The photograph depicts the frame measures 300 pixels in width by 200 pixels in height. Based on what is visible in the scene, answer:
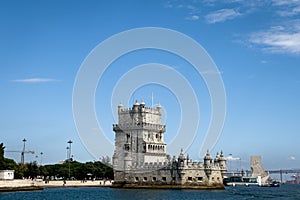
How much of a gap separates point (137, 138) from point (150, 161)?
18.5 ft

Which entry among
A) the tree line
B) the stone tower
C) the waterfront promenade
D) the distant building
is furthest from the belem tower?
the tree line

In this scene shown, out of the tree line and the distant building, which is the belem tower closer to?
the distant building

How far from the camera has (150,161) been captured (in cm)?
10350

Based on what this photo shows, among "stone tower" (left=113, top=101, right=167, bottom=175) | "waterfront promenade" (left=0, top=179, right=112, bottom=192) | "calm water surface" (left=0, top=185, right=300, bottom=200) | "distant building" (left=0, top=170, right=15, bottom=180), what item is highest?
"stone tower" (left=113, top=101, right=167, bottom=175)

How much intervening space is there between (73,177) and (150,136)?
33.2 meters

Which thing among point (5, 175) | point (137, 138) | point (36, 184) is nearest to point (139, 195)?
point (5, 175)

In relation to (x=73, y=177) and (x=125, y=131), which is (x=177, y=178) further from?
(x=73, y=177)

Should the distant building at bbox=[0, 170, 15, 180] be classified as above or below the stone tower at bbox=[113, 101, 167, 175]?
below

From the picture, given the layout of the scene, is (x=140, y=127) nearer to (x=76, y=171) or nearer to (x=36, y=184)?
(x=36, y=184)

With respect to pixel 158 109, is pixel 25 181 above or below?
below

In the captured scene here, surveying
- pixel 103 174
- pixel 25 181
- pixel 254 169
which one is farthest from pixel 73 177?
pixel 254 169

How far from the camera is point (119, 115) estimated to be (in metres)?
109

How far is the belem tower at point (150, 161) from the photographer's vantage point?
299ft

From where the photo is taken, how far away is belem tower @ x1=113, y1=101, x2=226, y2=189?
299ft
